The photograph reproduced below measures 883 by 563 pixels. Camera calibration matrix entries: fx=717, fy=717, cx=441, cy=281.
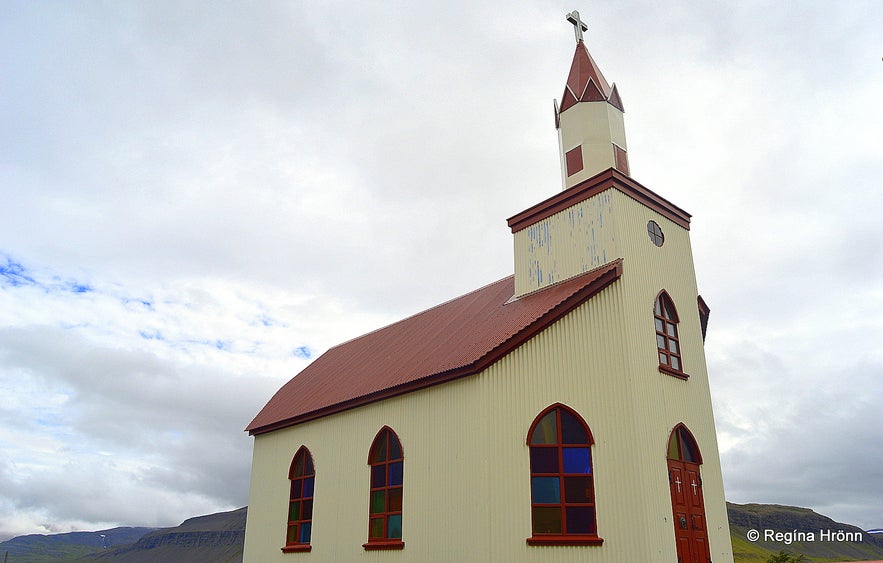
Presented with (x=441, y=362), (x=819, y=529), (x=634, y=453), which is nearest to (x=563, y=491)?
(x=634, y=453)

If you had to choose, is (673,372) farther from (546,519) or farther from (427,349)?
(427,349)

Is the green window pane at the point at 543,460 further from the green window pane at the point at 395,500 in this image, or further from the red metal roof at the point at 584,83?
the red metal roof at the point at 584,83

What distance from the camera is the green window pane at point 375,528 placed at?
61.4 feet

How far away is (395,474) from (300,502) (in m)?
5.48

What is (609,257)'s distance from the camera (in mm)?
17938

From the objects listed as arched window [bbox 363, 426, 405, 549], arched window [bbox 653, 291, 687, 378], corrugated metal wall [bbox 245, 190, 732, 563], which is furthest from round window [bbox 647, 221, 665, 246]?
arched window [bbox 363, 426, 405, 549]

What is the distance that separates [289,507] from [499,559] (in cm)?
1000

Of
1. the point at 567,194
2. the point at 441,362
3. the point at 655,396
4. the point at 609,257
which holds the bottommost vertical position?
the point at 655,396

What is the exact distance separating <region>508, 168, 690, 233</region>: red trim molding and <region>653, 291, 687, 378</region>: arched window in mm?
2648

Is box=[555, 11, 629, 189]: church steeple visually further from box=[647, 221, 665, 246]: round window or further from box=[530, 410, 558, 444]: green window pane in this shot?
box=[530, 410, 558, 444]: green window pane

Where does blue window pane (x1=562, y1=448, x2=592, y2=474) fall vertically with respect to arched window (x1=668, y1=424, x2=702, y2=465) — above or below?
below

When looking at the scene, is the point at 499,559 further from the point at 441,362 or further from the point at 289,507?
the point at 289,507

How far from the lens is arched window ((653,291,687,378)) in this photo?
694 inches

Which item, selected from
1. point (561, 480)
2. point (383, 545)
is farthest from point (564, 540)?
point (383, 545)
